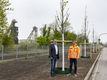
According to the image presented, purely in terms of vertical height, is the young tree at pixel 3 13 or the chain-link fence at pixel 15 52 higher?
the young tree at pixel 3 13

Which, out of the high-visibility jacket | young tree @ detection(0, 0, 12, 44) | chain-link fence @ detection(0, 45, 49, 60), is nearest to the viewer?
the high-visibility jacket

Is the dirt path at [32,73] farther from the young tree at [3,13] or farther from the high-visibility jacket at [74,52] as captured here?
the young tree at [3,13]

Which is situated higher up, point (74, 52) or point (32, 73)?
point (74, 52)

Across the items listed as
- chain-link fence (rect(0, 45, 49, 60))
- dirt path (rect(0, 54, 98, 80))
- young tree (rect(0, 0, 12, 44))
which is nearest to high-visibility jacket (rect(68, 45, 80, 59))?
dirt path (rect(0, 54, 98, 80))

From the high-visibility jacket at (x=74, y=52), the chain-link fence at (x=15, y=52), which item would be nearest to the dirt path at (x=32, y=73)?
the high-visibility jacket at (x=74, y=52)

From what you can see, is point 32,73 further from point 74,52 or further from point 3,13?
point 3,13

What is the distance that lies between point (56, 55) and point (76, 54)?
0.97m

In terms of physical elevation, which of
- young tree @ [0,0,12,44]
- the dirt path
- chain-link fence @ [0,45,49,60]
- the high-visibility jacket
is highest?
young tree @ [0,0,12,44]

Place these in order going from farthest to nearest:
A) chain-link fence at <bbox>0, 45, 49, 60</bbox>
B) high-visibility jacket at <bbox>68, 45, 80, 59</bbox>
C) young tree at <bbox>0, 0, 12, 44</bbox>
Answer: chain-link fence at <bbox>0, 45, 49, 60</bbox> → young tree at <bbox>0, 0, 12, 44</bbox> → high-visibility jacket at <bbox>68, 45, 80, 59</bbox>

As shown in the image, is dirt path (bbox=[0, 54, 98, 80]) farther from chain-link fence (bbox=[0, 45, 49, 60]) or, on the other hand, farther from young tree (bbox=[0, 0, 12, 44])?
chain-link fence (bbox=[0, 45, 49, 60])

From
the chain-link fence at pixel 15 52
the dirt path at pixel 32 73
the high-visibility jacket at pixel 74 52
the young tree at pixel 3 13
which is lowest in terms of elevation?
the dirt path at pixel 32 73

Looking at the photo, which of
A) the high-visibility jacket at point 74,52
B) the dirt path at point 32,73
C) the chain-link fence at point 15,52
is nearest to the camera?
the dirt path at point 32,73

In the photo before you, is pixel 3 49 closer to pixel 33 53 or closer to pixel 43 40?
pixel 33 53

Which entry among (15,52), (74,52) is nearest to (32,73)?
(74,52)
